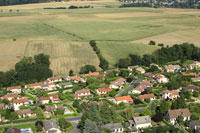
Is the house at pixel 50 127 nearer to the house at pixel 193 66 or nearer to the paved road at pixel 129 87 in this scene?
the paved road at pixel 129 87

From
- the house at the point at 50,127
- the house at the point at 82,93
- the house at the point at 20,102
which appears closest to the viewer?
the house at the point at 50,127

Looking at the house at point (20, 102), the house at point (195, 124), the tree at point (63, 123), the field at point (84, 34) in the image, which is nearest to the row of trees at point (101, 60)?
the field at point (84, 34)

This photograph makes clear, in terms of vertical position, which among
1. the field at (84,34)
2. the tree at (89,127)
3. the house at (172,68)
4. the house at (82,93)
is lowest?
the house at (82,93)

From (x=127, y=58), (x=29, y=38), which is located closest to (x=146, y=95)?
(x=127, y=58)

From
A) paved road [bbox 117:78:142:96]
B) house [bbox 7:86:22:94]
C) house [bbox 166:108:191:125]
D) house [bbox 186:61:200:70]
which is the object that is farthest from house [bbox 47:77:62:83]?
house [bbox 186:61:200:70]

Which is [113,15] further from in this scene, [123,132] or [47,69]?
[123,132]

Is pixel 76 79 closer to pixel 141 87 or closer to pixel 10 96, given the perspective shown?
pixel 141 87

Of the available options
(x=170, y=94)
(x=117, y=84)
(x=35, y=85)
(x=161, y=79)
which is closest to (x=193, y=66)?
(x=161, y=79)
